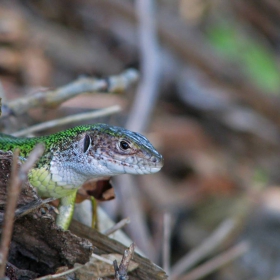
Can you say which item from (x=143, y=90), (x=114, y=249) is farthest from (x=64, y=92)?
(x=143, y=90)

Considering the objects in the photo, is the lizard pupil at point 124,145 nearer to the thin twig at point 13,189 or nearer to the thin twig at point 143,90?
the thin twig at point 13,189

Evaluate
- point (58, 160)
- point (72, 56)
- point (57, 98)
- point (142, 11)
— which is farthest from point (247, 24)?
point (58, 160)

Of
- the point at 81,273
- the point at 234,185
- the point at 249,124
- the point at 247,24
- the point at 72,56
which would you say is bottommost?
the point at 81,273

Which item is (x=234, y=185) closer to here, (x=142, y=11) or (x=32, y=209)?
(x=142, y=11)

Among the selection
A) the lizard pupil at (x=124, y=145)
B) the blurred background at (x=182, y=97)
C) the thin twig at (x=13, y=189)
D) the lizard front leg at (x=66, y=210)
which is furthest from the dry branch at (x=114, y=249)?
the blurred background at (x=182, y=97)

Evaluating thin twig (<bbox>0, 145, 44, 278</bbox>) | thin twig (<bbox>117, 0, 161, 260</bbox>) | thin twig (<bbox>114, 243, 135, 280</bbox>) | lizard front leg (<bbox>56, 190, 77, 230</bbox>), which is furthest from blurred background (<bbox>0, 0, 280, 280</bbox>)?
A: thin twig (<bbox>0, 145, 44, 278</bbox>)

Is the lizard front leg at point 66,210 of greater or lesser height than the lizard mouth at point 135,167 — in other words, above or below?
below

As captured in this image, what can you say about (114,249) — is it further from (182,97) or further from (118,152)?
(182,97)
